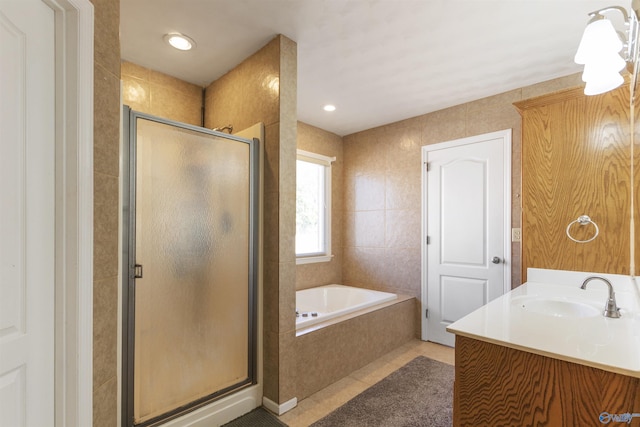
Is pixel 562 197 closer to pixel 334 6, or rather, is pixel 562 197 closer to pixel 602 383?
pixel 602 383

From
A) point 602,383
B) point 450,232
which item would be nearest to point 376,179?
point 450,232

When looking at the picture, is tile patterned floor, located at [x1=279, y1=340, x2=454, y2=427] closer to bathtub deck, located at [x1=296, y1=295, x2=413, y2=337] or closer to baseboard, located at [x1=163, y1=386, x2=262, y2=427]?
baseboard, located at [x1=163, y1=386, x2=262, y2=427]

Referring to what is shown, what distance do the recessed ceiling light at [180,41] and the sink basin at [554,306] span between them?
2537 millimetres

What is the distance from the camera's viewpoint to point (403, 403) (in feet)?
6.83

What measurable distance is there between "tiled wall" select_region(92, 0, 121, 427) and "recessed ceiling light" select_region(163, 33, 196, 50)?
2.75 feet

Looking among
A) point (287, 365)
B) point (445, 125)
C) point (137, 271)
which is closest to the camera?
point (137, 271)

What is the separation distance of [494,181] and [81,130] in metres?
3.01

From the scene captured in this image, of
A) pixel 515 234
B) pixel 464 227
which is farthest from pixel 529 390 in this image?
pixel 464 227

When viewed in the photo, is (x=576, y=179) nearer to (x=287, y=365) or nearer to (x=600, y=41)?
(x=600, y=41)

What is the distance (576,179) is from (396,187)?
1789mm

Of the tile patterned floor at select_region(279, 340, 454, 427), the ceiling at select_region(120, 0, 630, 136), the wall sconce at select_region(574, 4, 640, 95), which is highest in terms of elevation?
the ceiling at select_region(120, 0, 630, 136)

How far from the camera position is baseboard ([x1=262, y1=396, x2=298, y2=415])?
1953mm
